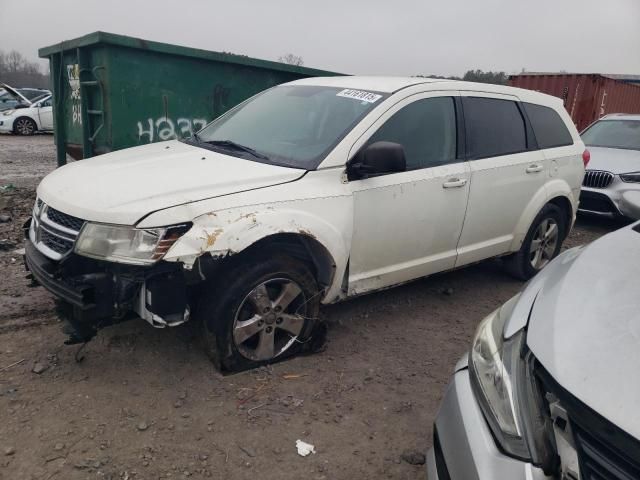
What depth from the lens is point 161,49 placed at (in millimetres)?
5562

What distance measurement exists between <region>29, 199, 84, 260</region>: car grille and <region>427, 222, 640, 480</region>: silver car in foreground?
199 centimetres

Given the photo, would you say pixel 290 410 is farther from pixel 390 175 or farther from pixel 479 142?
pixel 479 142

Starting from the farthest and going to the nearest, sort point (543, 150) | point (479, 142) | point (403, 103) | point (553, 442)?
1. point (543, 150)
2. point (479, 142)
3. point (403, 103)
4. point (553, 442)

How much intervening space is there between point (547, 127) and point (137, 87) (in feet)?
13.4

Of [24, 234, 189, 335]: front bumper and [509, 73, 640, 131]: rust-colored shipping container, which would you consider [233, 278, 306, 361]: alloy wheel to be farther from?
[509, 73, 640, 131]: rust-colored shipping container

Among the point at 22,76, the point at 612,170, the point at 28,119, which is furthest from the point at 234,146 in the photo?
the point at 22,76

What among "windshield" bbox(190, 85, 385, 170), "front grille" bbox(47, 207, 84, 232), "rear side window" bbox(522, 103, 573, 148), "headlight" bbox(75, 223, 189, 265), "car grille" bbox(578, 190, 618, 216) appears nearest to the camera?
"headlight" bbox(75, 223, 189, 265)

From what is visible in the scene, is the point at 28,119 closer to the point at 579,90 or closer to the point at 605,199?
the point at 579,90

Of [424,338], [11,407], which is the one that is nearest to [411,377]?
[424,338]

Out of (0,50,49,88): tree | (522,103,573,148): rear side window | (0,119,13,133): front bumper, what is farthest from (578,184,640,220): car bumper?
(0,50,49,88): tree

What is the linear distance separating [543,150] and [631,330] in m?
3.31

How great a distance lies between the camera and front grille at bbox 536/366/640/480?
1348 mm

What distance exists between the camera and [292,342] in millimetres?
3309

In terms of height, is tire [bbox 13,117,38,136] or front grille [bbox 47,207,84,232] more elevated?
front grille [bbox 47,207,84,232]
